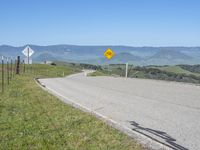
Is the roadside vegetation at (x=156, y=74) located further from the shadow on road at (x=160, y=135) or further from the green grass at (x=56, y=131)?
the shadow on road at (x=160, y=135)

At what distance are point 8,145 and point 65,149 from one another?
121cm

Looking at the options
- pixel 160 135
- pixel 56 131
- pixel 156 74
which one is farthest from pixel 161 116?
pixel 156 74

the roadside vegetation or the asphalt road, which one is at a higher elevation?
the asphalt road

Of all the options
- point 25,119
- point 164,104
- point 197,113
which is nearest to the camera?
point 25,119

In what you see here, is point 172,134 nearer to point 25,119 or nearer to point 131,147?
point 131,147

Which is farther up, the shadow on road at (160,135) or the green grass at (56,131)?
the shadow on road at (160,135)

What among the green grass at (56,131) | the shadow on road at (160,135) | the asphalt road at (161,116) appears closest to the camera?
the shadow on road at (160,135)

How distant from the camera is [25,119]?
34.3 ft

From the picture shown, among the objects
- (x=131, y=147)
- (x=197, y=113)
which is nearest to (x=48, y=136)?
(x=131, y=147)

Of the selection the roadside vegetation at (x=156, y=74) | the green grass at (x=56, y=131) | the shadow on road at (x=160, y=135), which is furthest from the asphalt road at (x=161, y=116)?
the roadside vegetation at (x=156, y=74)

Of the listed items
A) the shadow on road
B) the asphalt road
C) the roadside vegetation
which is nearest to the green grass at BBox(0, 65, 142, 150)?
the shadow on road

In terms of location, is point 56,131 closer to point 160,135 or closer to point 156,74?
point 160,135

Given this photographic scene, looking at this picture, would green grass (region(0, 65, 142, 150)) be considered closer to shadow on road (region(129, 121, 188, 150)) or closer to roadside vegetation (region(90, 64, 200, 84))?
shadow on road (region(129, 121, 188, 150))

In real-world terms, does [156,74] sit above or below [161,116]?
below
